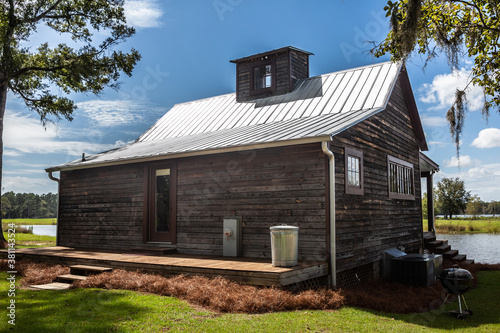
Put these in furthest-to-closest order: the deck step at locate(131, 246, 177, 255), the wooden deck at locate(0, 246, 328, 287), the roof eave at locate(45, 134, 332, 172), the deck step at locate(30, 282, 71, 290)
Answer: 1. the deck step at locate(131, 246, 177, 255)
2. the roof eave at locate(45, 134, 332, 172)
3. the deck step at locate(30, 282, 71, 290)
4. the wooden deck at locate(0, 246, 328, 287)

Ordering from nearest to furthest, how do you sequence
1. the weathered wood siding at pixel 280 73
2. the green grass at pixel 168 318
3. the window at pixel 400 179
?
1. the green grass at pixel 168 318
2. the window at pixel 400 179
3. the weathered wood siding at pixel 280 73

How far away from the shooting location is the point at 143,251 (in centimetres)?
1041

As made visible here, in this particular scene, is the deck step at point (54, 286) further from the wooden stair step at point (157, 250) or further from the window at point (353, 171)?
the window at point (353, 171)

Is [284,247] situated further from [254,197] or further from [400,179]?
[400,179]

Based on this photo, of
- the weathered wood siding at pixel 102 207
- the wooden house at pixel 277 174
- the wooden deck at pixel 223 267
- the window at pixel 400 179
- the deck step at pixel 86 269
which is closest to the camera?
the wooden deck at pixel 223 267

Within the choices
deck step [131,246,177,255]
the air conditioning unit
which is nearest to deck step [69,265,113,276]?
deck step [131,246,177,255]

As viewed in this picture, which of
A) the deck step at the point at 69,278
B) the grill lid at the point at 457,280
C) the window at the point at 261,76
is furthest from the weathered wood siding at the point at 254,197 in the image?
the window at the point at 261,76

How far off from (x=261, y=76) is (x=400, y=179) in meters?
5.67

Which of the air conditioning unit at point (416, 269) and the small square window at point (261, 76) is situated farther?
the small square window at point (261, 76)

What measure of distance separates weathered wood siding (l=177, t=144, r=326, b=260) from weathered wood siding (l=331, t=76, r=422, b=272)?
0.58 metres

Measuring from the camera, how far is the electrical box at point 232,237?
29.3 feet

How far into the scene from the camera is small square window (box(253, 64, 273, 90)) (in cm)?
1397

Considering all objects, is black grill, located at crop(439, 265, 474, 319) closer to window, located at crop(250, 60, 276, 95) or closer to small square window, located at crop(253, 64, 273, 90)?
window, located at crop(250, 60, 276, 95)

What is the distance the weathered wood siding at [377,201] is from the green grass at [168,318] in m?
2.28
